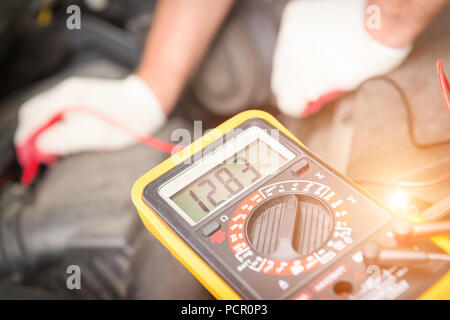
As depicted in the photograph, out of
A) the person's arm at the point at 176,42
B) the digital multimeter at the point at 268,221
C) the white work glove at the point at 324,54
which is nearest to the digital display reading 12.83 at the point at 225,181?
the digital multimeter at the point at 268,221

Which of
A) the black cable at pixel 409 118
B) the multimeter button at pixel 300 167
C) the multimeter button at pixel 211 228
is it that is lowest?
the multimeter button at pixel 211 228

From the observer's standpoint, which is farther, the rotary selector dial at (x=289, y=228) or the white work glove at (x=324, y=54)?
the white work glove at (x=324, y=54)

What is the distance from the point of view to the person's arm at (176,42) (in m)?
0.68

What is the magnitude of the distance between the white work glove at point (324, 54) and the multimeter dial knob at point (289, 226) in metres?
0.17

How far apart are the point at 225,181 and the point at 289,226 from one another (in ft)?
0.23

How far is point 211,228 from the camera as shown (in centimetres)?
40

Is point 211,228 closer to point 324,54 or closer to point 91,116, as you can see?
point 324,54

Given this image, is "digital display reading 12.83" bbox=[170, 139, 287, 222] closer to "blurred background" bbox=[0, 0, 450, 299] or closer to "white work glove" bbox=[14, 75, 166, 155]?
"blurred background" bbox=[0, 0, 450, 299]

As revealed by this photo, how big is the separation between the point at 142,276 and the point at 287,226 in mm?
289

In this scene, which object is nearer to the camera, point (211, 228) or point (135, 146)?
point (211, 228)

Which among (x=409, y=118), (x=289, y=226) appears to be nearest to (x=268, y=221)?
(x=289, y=226)

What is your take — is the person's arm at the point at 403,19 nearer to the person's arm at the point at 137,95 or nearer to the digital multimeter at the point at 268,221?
the digital multimeter at the point at 268,221

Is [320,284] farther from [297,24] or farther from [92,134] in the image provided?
[92,134]

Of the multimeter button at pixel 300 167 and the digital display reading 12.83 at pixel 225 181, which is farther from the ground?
the multimeter button at pixel 300 167
